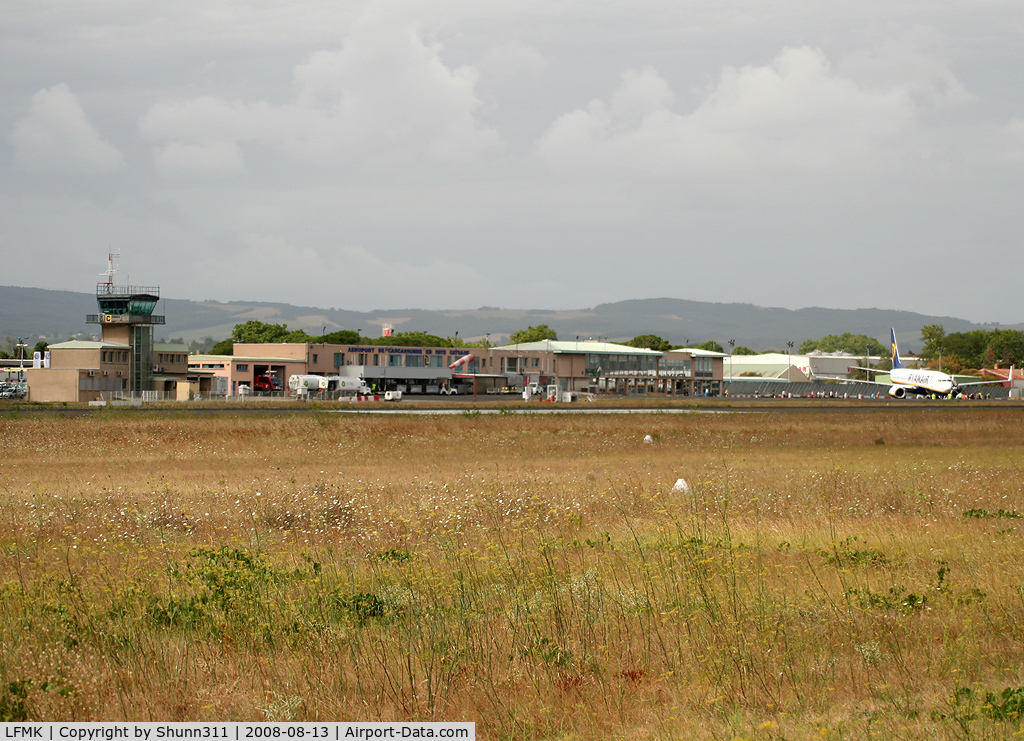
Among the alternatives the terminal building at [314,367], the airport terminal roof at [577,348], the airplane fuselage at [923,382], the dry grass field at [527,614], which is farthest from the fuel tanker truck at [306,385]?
the dry grass field at [527,614]

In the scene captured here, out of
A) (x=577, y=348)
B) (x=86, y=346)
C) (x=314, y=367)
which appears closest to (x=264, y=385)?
(x=314, y=367)

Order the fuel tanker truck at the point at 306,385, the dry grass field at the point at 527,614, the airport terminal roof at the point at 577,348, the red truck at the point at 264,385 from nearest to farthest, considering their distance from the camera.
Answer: the dry grass field at the point at 527,614 < the fuel tanker truck at the point at 306,385 < the red truck at the point at 264,385 < the airport terminal roof at the point at 577,348

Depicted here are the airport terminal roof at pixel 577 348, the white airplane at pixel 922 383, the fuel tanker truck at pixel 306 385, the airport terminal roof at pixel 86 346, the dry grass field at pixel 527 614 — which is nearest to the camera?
the dry grass field at pixel 527 614

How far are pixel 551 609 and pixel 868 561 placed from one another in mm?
5783

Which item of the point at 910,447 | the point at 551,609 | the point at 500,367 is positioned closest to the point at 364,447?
the point at 910,447

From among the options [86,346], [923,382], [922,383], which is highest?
[86,346]

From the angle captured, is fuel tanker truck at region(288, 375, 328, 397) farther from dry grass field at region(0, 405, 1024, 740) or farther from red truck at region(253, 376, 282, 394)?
dry grass field at region(0, 405, 1024, 740)

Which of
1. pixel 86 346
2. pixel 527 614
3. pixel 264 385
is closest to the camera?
pixel 527 614

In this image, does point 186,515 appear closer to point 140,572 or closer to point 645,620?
point 140,572

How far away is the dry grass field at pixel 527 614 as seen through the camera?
289 inches

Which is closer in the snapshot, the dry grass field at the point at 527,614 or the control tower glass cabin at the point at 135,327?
the dry grass field at the point at 527,614

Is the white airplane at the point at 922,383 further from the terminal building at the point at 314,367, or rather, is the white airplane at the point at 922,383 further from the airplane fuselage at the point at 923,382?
the terminal building at the point at 314,367

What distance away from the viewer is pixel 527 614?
9.27 metres

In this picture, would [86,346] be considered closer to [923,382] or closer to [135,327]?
[135,327]
